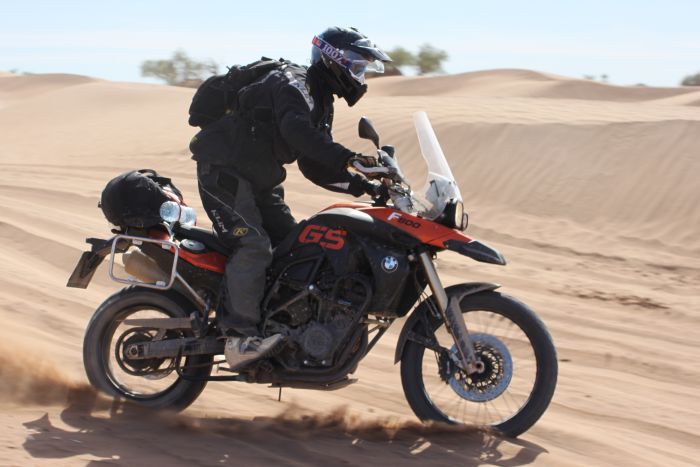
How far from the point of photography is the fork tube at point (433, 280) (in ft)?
15.8

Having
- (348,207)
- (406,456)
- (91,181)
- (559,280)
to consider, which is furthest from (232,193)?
(91,181)

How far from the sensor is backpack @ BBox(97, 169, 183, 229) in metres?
5.16

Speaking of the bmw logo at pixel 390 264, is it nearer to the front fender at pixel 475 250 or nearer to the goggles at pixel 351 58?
the front fender at pixel 475 250

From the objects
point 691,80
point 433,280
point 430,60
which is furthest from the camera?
point 430,60

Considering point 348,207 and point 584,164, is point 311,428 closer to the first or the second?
point 348,207

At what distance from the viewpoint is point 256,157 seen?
4.94 meters

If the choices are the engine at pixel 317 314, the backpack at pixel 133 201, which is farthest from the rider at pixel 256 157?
the backpack at pixel 133 201

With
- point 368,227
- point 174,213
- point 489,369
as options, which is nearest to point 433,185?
point 368,227

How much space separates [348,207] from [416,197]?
→ 1.16ft

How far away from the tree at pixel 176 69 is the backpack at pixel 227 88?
1549 inches

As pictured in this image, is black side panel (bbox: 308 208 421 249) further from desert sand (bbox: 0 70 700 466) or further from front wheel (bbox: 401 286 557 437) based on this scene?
desert sand (bbox: 0 70 700 466)

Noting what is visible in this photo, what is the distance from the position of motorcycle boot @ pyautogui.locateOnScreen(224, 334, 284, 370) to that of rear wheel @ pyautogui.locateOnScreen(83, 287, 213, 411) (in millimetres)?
263

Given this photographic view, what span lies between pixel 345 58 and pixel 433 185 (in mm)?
772

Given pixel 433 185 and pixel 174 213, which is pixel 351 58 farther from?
pixel 174 213
